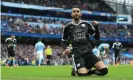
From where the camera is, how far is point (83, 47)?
446 inches

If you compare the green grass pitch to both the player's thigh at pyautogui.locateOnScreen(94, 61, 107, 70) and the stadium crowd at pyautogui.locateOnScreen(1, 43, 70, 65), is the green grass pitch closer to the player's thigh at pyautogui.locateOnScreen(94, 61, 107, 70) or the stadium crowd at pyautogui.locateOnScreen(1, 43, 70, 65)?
the player's thigh at pyautogui.locateOnScreen(94, 61, 107, 70)

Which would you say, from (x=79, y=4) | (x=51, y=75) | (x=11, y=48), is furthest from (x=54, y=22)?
(x=51, y=75)

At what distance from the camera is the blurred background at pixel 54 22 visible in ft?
152

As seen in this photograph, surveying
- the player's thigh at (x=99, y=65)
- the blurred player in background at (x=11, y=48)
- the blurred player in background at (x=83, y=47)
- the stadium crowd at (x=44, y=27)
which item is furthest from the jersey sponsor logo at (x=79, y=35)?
the stadium crowd at (x=44, y=27)

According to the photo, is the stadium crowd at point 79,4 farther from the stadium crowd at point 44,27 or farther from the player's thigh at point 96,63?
the player's thigh at point 96,63

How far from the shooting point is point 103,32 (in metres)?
60.3

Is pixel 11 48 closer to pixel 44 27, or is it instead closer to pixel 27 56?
pixel 27 56

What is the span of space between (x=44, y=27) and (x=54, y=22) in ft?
11.5

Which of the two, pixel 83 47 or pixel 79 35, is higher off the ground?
pixel 79 35

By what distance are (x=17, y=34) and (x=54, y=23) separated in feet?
29.2

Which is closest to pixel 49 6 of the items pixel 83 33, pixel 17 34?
pixel 17 34

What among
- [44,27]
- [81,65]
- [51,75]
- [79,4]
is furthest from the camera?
[79,4]

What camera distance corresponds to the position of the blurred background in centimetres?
4619

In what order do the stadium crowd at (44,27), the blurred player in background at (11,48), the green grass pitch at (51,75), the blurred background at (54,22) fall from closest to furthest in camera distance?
the green grass pitch at (51,75)
the blurred player in background at (11,48)
the blurred background at (54,22)
the stadium crowd at (44,27)
